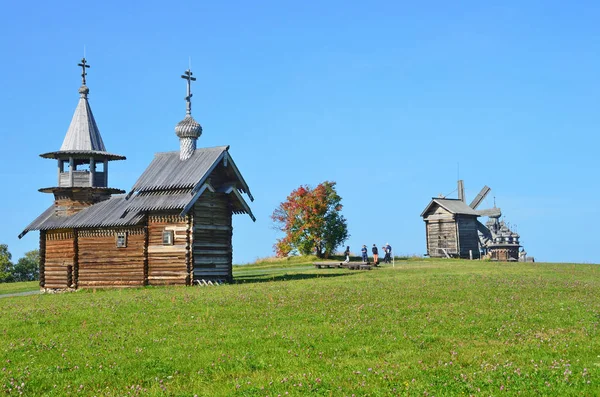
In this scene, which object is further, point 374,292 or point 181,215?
point 181,215

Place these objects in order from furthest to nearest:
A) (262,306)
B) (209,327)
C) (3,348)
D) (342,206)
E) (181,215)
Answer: (342,206) → (181,215) → (262,306) → (209,327) → (3,348)

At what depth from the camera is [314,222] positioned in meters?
66.8

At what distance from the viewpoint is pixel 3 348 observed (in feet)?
54.5

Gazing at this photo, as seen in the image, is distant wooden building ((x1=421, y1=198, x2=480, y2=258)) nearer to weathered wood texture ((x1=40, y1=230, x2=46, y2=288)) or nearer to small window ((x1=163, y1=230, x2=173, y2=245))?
small window ((x1=163, y1=230, x2=173, y2=245))

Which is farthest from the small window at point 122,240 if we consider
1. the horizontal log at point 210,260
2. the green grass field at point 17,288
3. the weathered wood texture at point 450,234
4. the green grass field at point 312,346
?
the weathered wood texture at point 450,234

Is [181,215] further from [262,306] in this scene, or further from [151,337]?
[151,337]

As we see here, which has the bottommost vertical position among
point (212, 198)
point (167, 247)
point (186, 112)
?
point (167, 247)

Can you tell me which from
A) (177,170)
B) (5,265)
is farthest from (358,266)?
(5,265)

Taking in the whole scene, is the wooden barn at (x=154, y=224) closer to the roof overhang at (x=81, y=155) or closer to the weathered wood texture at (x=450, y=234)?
the roof overhang at (x=81, y=155)

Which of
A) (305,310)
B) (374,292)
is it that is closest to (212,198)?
(374,292)

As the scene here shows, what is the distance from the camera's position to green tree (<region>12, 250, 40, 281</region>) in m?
80.4

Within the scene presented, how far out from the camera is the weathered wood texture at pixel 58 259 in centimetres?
4381

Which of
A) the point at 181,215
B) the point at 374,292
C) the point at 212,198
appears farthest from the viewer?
the point at 212,198

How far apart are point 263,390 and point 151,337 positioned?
22.5ft
